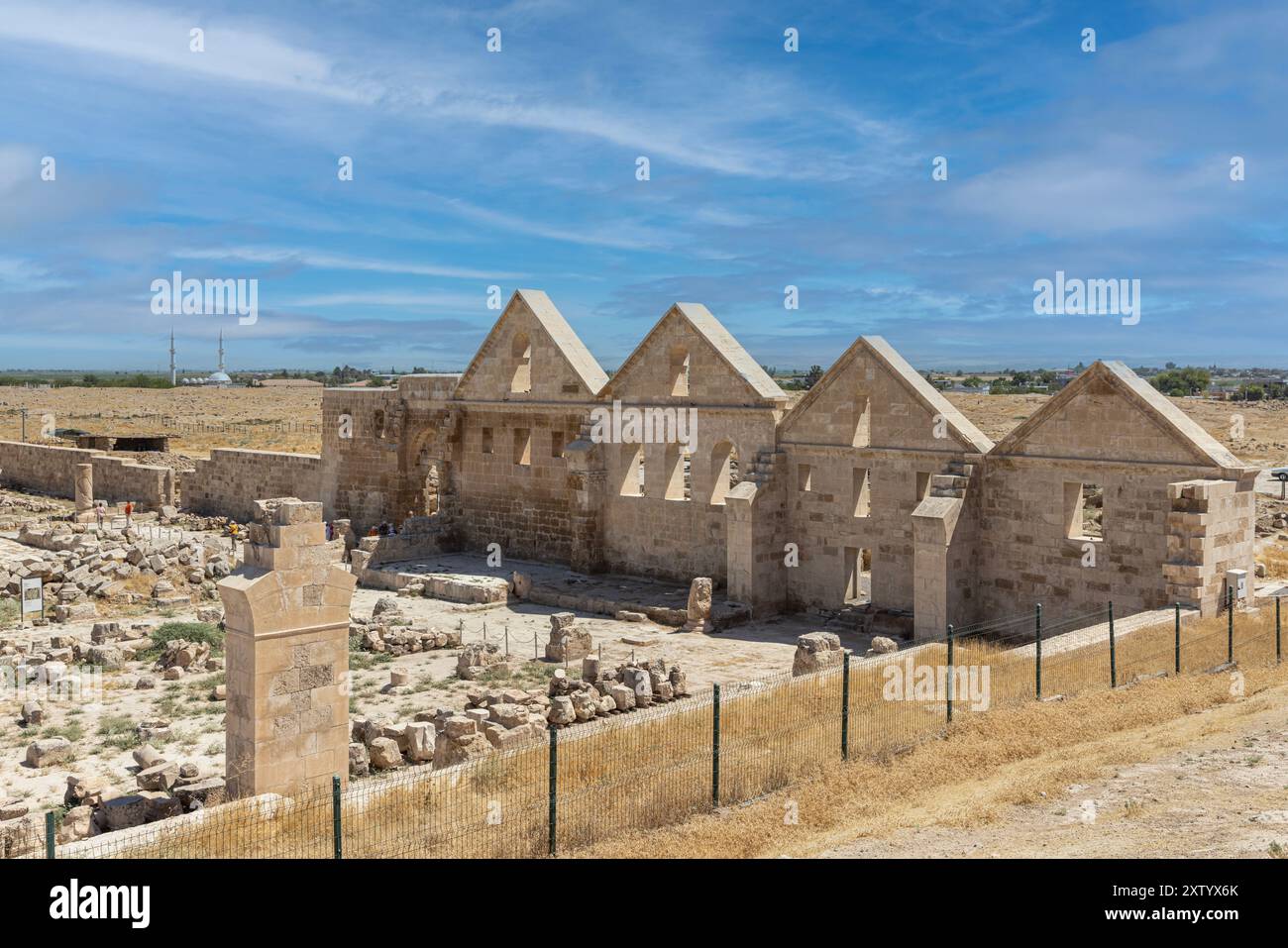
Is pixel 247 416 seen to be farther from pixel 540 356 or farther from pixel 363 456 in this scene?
pixel 540 356

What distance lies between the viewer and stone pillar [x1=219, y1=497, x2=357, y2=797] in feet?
38.1

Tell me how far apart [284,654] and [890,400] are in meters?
13.7

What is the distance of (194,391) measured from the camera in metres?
124

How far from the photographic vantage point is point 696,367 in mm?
25312

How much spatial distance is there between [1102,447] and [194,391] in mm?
120219

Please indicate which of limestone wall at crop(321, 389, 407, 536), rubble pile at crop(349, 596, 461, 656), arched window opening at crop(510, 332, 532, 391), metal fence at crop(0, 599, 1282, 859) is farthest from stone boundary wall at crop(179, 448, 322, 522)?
metal fence at crop(0, 599, 1282, 859)

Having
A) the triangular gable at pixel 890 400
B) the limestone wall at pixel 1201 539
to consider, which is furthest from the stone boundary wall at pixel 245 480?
the limestone wall at pixel 1201 539

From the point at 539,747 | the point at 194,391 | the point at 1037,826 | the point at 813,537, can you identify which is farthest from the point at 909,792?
the point at 194,391

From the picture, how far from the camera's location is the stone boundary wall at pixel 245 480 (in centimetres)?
3606

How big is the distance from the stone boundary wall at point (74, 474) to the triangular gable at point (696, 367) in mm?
20616

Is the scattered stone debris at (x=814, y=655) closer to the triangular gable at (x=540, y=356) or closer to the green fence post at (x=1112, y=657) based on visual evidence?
the green fence post at (x=1112, y=657)

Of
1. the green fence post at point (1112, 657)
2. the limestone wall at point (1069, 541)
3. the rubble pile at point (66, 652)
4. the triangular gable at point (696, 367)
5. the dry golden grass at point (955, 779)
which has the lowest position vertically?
the rubble pile at point (66, 652)

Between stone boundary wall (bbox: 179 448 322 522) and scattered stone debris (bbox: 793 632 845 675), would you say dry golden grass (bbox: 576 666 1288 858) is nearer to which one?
scattered stone debris (bbox: 793 632 845 675)

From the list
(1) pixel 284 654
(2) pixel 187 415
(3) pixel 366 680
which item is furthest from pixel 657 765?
(2) pixel 187 415
